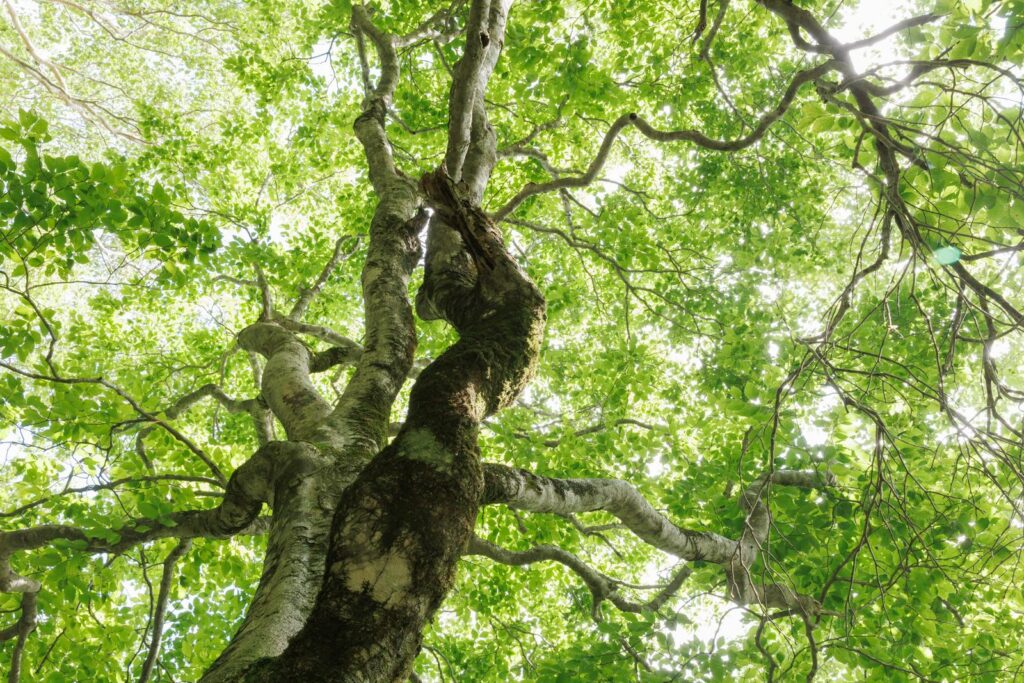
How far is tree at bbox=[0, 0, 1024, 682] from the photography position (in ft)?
7.42

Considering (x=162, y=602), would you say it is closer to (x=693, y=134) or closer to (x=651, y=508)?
(x=651, y=508)

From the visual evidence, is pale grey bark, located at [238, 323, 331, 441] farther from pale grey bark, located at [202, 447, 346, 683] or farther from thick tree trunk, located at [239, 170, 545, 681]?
thick tree trunk, located at [239, 170, 545, 681]

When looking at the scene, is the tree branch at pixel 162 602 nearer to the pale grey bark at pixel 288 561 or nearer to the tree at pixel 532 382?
the tree at pixel 532 382

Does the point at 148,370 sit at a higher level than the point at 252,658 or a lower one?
higher

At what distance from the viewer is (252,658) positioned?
1.78 metres

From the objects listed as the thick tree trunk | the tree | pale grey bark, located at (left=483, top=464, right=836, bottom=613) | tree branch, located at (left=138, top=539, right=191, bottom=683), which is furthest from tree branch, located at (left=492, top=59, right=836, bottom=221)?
tree branch, located at (left=138, top=539, right=191, bottom=683)

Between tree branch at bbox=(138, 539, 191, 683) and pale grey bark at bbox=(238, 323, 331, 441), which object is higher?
pale grey bark at bbox=(238, 323, 331, 441)

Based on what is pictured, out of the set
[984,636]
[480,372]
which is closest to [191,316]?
[480,372]

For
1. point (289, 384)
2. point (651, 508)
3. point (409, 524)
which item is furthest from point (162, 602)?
point (409, 524)

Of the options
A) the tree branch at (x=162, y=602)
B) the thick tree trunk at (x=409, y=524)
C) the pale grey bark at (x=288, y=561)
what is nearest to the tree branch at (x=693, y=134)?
the thick tree trunk at (x=409, y=524)

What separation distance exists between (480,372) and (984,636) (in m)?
3.94

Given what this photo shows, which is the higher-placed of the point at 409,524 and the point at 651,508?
the point at 651,508

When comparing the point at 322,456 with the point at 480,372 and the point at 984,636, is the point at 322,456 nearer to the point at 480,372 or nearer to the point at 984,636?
the point at 480,372

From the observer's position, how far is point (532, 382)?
4.94 meters
